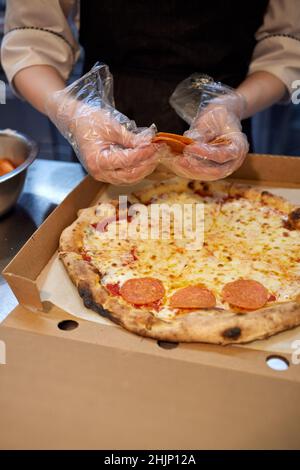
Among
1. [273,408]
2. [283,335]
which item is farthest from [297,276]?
[273,408]

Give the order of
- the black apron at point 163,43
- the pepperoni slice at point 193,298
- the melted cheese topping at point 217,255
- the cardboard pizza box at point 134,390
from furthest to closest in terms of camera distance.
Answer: the black apron at point 163,43 < the melted cheese topping at point 217,255 < the pepperoni slice at point 193,298 < the cardboard pizza box at point 134,390

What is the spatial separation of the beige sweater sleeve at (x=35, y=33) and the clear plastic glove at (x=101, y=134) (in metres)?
0.36

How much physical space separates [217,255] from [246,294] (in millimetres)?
228

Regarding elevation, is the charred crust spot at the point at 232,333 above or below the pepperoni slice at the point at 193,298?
below

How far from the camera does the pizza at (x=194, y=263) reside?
3.75 ft

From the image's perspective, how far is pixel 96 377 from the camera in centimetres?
105

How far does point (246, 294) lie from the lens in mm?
1246

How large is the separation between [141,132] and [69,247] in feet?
1.32

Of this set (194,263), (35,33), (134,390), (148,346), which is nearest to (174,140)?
(194,263)

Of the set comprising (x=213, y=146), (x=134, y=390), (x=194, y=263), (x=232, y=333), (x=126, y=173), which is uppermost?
(x=213, y=146)

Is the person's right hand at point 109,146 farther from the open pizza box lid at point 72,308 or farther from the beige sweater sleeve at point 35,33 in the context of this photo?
the beige sweater sleeve at point 35,33

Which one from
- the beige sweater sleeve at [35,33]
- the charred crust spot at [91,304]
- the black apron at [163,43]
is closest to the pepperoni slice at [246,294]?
the charred crust spot at [91,304]

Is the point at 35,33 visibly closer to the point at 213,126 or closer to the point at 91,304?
the point at 213,126

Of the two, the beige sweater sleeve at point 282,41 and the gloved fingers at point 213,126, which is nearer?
the gloved fingers at point 213,126
